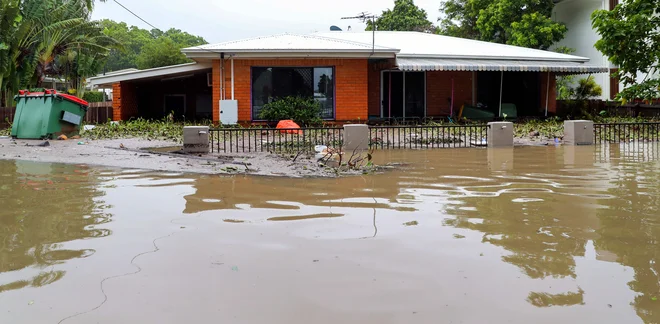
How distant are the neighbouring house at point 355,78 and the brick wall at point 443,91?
42mm

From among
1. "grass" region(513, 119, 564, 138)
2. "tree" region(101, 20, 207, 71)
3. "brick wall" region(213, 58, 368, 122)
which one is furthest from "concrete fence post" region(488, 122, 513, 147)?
"tree" region(101, 20, 207, 71)

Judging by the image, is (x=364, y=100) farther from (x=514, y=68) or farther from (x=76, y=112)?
(x=76, y=112)

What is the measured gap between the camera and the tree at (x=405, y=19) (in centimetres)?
5094

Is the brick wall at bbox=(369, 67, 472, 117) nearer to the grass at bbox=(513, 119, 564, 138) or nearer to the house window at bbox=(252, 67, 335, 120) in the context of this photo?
the house window at bbox=(252, 67, 335, 120)

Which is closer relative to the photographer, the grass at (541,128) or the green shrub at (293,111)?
the grass at (541,128)

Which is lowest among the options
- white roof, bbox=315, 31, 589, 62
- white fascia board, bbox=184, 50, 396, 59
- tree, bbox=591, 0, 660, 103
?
tree, bbox=591, 0, 660, 103

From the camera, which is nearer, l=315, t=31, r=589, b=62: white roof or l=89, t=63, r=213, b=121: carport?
l=315, t=31, r=589, b=62: white roof

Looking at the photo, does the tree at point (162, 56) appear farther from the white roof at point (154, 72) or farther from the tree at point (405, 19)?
the white roof at point (154, 72)

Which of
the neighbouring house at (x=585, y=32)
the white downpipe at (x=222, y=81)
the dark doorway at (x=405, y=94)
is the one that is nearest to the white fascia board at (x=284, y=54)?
the white downpipe at (x=222, y=81)

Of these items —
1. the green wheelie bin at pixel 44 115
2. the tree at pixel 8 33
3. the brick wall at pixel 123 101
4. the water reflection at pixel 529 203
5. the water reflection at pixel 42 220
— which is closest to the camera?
the water reflection at pixel 42 220

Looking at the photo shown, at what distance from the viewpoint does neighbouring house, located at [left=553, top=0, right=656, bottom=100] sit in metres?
33.3

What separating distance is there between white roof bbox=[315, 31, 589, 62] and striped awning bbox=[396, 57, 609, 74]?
0.23 metres

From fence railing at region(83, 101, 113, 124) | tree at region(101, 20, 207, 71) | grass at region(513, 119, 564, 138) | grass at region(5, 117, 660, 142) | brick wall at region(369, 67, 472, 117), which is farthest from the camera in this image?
tree at region(101, 20, 207, 71)

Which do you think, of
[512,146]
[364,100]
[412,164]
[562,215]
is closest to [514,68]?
[364,100]
